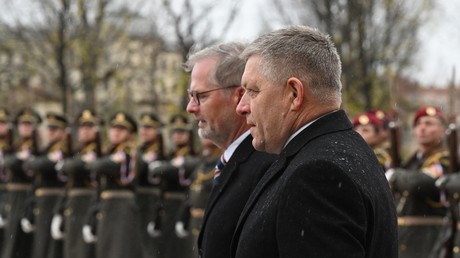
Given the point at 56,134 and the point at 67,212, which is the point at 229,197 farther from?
the point at 56,134

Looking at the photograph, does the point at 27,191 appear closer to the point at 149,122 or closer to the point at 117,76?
the point at 149,122

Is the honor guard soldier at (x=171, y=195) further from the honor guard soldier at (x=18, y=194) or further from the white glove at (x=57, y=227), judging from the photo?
the honor guard soldier at (x=18, y=194)

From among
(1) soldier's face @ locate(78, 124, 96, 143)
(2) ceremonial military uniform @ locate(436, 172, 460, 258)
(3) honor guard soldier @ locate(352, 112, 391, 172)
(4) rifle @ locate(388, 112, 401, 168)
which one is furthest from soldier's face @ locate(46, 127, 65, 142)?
(2) ceremonial military uniform @ locate(436, 172, 460, 258)

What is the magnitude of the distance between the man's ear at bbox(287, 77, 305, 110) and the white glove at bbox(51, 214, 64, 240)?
832cm

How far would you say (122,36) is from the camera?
17516 millimetres

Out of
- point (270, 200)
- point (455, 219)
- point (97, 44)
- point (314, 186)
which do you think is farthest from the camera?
point (97, 44)

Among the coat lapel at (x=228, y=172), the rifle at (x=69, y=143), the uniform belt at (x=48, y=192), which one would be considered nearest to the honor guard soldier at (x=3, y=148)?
the uniform belt at (x=48, y=192)

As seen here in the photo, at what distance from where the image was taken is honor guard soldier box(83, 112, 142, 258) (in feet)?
31.6

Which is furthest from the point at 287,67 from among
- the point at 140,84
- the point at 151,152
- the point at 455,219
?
the point at 140,84

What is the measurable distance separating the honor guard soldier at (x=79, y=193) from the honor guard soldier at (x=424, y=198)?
416 centimetres

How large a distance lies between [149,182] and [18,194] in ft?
7.14

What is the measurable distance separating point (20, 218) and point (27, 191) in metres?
0.41

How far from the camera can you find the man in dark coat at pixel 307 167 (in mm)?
2301

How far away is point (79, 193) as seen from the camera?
1044 cm
